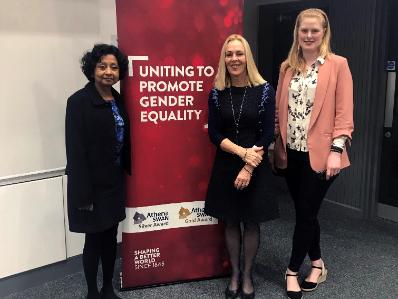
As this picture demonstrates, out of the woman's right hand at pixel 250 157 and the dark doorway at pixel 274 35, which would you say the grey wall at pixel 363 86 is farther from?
the woman's right hand at pixel 250 157

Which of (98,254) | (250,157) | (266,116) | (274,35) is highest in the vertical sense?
(274,35)

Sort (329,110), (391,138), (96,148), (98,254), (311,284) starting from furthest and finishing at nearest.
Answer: (391,138) < (311,284) < (98,254) < (329,110) < (96,148)

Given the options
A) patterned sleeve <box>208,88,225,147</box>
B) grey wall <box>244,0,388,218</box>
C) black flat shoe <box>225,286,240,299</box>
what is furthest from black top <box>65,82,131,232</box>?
grey wall <box>244,0,388,218</box>

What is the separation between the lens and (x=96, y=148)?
216cm

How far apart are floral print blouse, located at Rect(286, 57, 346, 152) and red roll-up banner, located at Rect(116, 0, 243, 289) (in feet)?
1.62

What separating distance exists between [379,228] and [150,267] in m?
2.11

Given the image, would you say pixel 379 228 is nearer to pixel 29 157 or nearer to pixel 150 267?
pixel 150 267

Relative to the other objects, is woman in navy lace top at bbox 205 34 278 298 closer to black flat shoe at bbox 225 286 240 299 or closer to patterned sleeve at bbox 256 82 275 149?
patterned sleeve at bbox 256 82 275 149

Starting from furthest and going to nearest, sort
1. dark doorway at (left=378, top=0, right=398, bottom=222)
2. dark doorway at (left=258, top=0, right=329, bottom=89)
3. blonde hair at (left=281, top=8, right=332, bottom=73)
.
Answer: dark doorway at (left=258, top=0, right=329, bottom=89)
dark doorway at (left=378, top=0, right=398, bottom=222)
blonde hair at (left=281, top=8, right=332, bottom=73)

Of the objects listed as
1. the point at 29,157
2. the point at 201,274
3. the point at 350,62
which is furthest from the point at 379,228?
the point at 29,157

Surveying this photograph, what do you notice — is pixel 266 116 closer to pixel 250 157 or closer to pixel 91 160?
pixel 250 157

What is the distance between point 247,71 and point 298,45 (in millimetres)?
331

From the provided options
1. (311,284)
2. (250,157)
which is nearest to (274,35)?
(250,157)

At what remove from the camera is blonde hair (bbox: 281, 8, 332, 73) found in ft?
7.37
